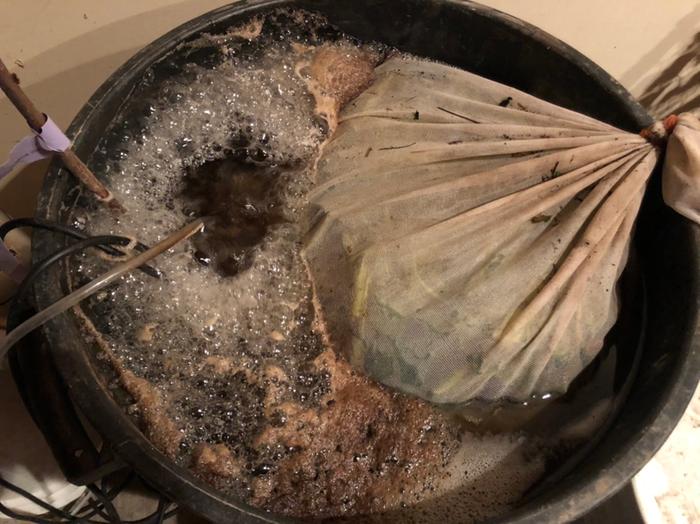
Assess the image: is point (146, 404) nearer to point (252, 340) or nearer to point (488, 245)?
point (252, 340)

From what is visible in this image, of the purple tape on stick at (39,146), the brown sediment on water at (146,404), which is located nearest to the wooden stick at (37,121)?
the purple tape on stick at (39,146)

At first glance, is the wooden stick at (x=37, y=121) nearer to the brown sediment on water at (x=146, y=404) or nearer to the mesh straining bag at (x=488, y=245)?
the brown sediment on water at (x=146, y=404)

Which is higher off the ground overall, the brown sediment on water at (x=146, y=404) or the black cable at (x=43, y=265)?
the black cable at (x=43, y=265)

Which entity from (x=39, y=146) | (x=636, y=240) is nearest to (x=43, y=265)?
(x=39, y=146)

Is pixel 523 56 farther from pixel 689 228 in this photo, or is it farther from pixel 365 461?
pixel 365 461

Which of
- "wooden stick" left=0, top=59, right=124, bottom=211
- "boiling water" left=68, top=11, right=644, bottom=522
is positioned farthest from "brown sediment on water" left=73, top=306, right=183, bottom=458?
"wooden stick" left=0, top=59, right=124, bottom=211

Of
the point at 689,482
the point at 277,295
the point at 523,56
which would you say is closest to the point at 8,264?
the point at 277,295

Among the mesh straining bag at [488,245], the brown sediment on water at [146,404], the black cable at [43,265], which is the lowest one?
the brown sediment on water at [146,404]
